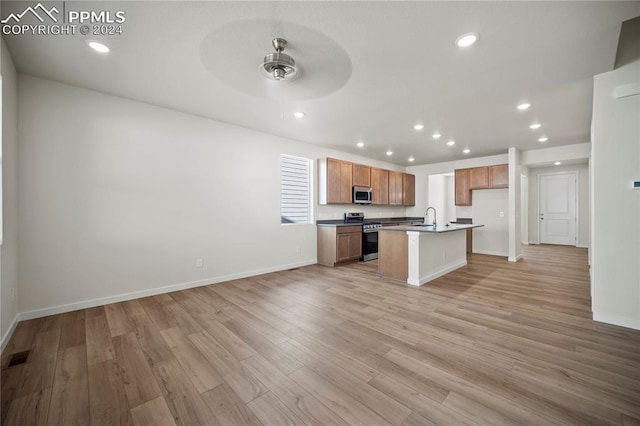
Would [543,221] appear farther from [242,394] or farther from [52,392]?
[52,392]

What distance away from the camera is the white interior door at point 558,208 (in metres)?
7.89

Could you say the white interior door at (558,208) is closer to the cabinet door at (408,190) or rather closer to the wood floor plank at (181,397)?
the cabinet door at (408,190)

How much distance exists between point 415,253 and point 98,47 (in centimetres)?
453

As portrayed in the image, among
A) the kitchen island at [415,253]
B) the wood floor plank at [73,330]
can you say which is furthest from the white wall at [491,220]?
the wood floor plank at [73,330]

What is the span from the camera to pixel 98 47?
7.61ft

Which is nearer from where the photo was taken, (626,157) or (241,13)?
(241,13)

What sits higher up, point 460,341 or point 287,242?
point 287,242

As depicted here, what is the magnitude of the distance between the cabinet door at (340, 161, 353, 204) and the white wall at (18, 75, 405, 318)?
1.99 metres

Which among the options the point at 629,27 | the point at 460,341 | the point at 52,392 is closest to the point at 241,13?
the point at 52,392

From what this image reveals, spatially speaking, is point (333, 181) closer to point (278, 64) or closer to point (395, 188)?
point (395, 188)

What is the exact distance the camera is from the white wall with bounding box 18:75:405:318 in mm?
2883

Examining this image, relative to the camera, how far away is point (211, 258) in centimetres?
419

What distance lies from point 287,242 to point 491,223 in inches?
225

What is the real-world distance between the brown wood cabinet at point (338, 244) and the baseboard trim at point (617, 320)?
Answer: 3.77m
